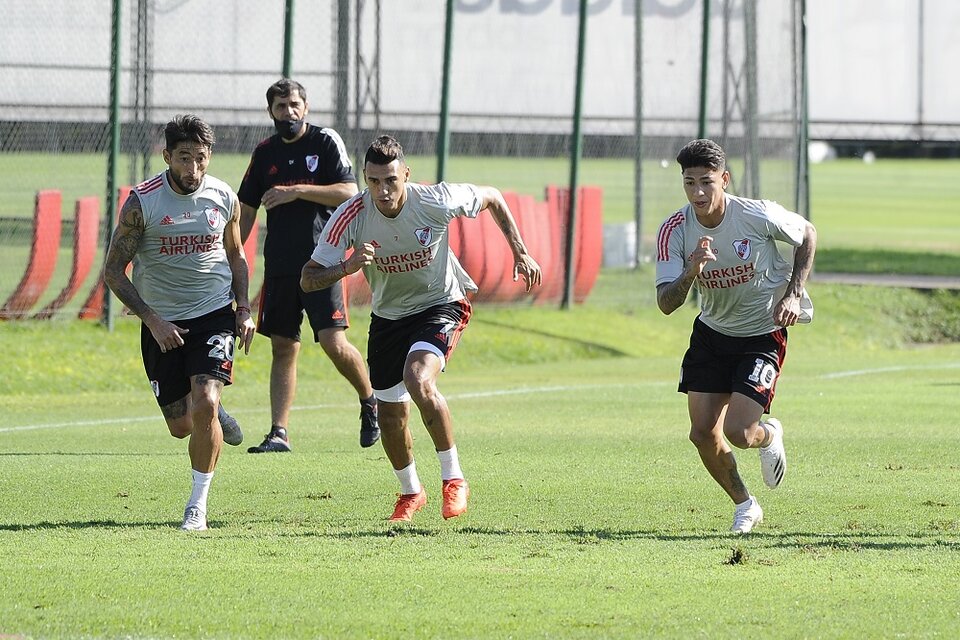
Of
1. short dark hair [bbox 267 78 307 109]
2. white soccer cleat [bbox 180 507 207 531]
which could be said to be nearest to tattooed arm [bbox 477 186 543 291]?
white soccer cleat [bbox 180 507 207 531]

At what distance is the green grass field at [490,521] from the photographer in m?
6.02

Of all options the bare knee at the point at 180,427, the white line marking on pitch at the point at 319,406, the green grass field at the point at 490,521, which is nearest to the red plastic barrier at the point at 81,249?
the green grass field at the point at 490,521

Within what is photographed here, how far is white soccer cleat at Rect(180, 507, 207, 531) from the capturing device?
7.94 meters

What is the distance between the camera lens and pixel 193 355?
830 centimetres

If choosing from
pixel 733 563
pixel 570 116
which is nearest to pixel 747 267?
pixel 733 563

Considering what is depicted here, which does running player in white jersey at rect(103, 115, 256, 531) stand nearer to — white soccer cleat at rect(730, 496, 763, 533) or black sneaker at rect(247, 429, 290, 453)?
black sneaker at rect(247, 429, 290, 453)

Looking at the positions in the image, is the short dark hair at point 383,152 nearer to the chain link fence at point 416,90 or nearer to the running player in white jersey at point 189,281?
the running player in white jersey at point 189,281

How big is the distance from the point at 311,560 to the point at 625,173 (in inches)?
635

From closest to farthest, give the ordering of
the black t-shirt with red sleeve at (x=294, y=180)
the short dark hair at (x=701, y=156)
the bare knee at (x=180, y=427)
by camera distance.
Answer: the short dark hair at (x=701, y=156), the bare knee at (x=180, y=427), the black t-shirt with red sleeve at (x=294, y=180)

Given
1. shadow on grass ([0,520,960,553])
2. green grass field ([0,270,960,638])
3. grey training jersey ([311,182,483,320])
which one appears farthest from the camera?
grey training jersey ([311,182,483,320])

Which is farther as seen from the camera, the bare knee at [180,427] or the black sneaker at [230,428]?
the black sneaker at [230,428]

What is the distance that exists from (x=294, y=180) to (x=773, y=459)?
4116 mm

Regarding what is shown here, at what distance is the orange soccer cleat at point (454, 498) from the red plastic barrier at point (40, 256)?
9.33m

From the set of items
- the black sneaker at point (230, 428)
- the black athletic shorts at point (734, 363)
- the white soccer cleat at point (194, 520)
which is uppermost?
the black athletic shorts at point (734, 363)
